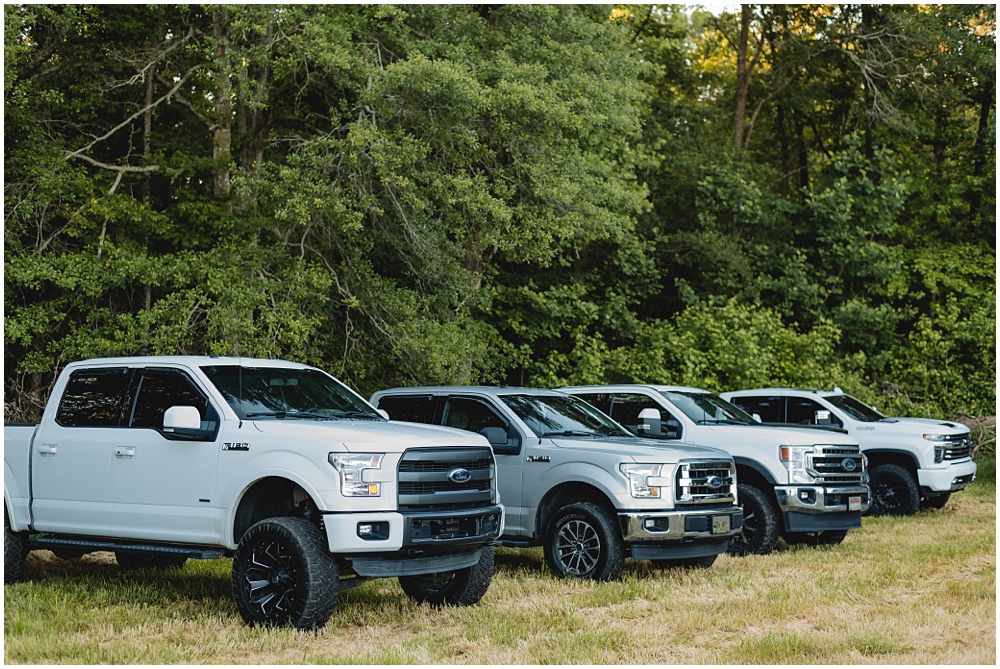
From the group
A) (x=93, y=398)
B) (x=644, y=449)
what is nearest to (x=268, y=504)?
(x=93, y=398)

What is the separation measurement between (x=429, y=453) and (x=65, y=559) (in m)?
5.68

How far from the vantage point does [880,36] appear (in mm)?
32219

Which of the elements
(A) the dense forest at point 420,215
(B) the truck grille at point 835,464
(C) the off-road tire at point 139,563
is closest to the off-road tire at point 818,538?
(B) the truck grille at point 835,464

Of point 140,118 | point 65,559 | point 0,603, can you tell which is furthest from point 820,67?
point 0,603

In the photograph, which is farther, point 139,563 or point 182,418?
point 139,563

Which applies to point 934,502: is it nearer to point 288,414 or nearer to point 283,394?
point 283,394

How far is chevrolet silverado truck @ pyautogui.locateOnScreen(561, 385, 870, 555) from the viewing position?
12.9m

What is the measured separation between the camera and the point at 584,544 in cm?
1091

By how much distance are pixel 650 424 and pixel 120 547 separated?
605 cm

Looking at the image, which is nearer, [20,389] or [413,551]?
[413,551]

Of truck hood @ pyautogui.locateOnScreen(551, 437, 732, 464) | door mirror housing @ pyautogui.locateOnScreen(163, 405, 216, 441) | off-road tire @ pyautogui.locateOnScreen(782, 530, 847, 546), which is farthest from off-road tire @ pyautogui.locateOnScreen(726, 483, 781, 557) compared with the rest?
door mirror housing @ pyautogui.locateOnScreen(163, 405, 216, 441)

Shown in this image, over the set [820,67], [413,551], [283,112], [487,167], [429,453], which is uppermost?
[820,67]

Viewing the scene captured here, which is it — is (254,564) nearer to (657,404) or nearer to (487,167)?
(657,404)

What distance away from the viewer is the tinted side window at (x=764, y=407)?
59.3 feet
